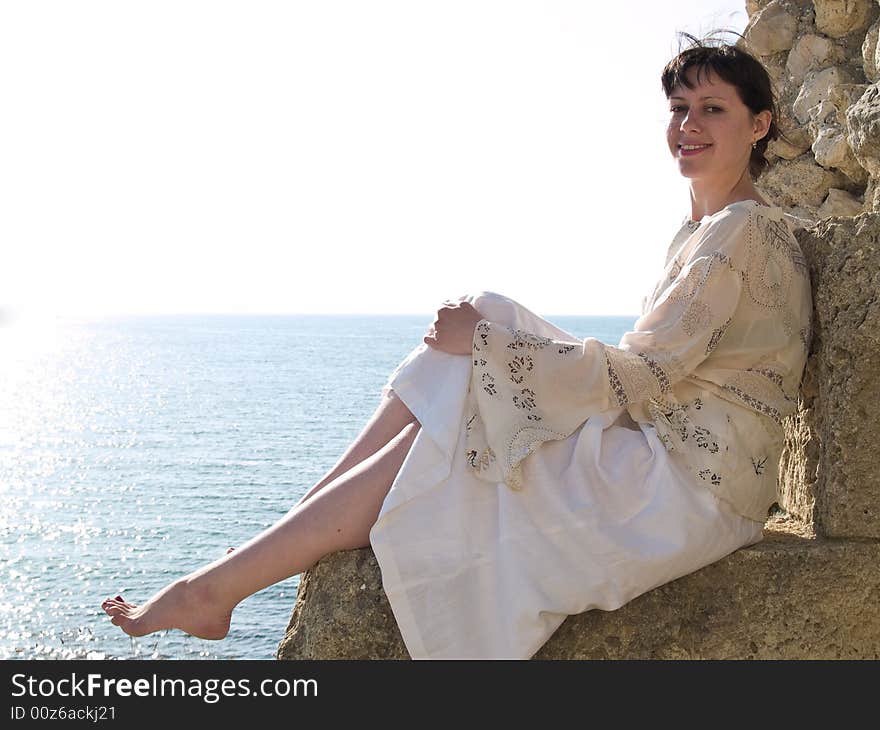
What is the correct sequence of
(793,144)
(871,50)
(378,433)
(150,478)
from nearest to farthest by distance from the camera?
(378,433)
(871,50)
(793,144)
(150,478)

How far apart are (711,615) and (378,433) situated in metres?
1.06

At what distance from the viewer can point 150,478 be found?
32844 millimetres

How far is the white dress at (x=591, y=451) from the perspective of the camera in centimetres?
261

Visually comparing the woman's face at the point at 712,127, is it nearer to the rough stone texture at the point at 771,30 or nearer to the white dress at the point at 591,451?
the white dress at the point at 591,451

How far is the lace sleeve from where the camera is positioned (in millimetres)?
2750

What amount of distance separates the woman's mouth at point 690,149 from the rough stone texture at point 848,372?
43 centimetres

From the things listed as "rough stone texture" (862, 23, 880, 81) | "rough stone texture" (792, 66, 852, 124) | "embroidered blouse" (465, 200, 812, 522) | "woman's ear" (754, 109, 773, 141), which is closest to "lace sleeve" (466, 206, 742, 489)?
"embroidered blouse" (465, 200, 812, 522)

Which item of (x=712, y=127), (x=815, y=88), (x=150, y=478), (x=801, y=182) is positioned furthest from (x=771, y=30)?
(x=150, y=478)

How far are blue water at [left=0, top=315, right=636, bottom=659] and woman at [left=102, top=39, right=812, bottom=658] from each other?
1253cm

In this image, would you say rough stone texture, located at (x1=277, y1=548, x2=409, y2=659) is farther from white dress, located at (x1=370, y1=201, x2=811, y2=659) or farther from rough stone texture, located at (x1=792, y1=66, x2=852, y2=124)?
rough stone texture, located at (x1=792, y1=66, x2=852, y2=124)

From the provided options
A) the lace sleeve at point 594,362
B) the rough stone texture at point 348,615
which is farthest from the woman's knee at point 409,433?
the rough stone texture at point 348,615

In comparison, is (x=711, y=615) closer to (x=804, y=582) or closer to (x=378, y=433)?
(x=804, y=582)

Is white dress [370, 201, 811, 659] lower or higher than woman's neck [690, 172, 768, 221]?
lower
